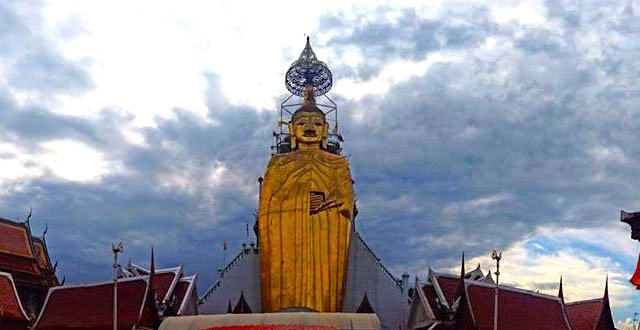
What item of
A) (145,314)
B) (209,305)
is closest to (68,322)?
(145,314)

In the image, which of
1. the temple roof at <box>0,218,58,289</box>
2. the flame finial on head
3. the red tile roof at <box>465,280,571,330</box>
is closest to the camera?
the red tile roof at <box>465,280,571,330</box>

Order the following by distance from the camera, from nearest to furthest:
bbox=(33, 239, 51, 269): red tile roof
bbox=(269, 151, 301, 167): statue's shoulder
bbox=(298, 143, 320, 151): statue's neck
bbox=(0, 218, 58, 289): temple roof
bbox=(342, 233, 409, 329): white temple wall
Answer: bbox=(269, 151, 301, 167): statue's shoulder → bbox=(0, 218, 58, 289): temple roof → bbox=(342, 233, 409, 329): white temple wall → bbox=(298, 143, 320, 151): statue's neck → bbox=(33, 239, 51, 269): red tile roof

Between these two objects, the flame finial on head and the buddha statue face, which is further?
the flame finial on head

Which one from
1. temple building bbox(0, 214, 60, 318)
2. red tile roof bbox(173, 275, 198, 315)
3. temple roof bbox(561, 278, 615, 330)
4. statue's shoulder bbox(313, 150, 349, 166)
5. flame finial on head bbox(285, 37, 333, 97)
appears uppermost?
flame finial on head bbox(285, 37, 333, 97)

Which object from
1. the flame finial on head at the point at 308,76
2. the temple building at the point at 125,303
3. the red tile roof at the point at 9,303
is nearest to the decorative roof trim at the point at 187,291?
the temple building at the point at 125,303

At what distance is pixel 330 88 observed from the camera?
40.1 meters

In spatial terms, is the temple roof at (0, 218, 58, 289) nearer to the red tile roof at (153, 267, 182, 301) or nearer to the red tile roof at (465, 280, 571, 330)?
the red tile roof at (153, 267, 182, 301)

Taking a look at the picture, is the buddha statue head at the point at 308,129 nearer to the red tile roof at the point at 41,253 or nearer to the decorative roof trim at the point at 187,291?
the decorative roof trim at the point at 187,291

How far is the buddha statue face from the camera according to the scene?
3588 centimetres

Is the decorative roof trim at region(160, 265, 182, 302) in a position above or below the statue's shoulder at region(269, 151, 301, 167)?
below

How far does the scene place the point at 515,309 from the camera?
94.9ft

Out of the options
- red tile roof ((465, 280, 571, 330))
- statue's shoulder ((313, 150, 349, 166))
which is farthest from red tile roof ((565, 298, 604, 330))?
statue's shoulder ((313, 150, 349, 166))

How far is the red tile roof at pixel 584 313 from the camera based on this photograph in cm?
3003

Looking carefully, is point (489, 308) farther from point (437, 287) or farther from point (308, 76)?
point (308, 76)
